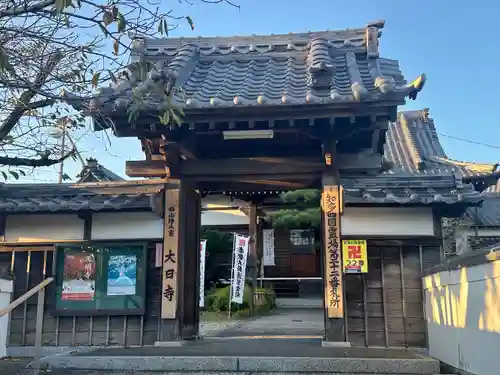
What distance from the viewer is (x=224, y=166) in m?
8.36

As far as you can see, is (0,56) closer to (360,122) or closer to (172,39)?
(360,122)

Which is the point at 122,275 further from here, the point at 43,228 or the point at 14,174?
the point at 14,174

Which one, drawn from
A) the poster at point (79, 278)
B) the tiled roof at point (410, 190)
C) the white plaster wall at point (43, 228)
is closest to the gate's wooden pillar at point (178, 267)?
the poster at point (79, 278)

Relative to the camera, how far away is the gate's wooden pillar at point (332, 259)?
7.92 meters

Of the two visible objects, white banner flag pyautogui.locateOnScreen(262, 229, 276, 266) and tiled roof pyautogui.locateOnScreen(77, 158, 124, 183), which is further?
white banner flag pyautogui.locateOnScreen(262, 229, 276, 266)

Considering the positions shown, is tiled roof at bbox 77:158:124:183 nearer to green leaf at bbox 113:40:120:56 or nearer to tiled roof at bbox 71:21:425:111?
tiled roof at bbox 71:21:425:111

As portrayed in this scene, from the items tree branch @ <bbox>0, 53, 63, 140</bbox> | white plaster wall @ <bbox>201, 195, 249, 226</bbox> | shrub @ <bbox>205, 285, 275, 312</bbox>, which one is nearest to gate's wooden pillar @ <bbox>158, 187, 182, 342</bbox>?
tree branch @ <bbox>0, 53, 63, 140</bbox>

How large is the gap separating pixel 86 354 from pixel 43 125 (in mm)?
3137

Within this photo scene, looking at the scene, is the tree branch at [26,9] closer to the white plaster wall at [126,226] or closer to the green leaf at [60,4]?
the green leaf at [60,4]

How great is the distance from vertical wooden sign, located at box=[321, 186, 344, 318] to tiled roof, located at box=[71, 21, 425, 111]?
5.39ft

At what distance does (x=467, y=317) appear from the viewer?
5.43 m

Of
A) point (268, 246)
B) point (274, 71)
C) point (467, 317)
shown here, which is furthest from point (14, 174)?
point (268, 246)

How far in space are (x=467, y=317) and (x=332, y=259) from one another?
280 cm

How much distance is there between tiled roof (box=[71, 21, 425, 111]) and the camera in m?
6.99
